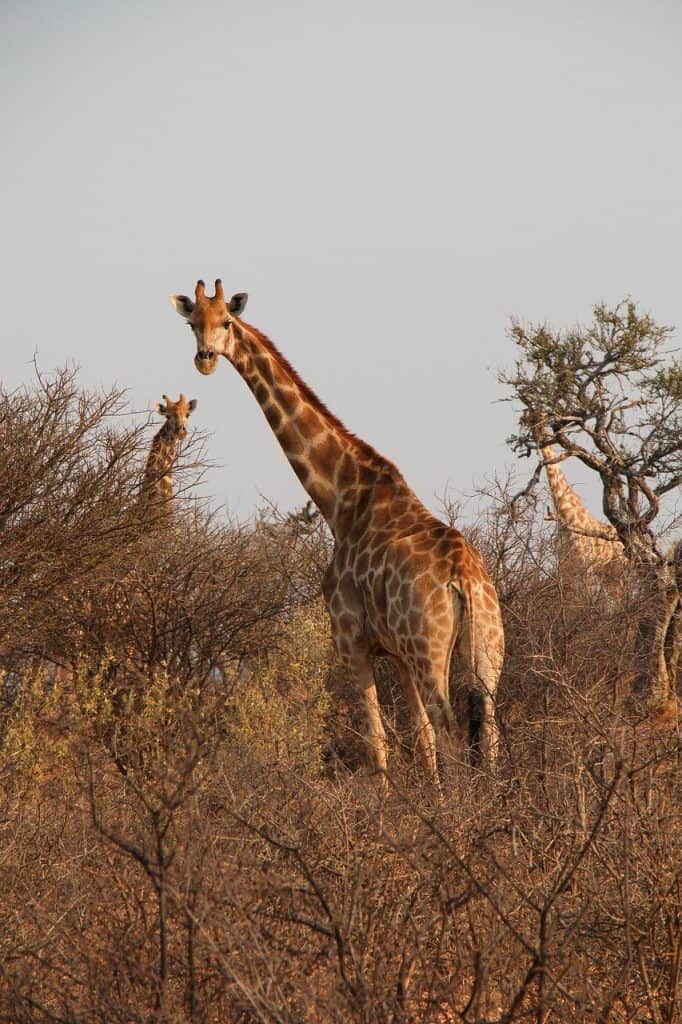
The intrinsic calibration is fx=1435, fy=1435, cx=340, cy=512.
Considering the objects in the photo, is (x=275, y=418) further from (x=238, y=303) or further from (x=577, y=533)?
(x=577, y=533)

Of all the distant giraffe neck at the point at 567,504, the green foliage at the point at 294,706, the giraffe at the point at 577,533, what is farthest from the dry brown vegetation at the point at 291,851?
the distant giraffe neck at the point at 567,504

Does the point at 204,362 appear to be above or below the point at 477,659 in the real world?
above

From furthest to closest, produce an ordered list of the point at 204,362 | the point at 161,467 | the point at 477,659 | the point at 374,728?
the point at 161,467 → the point at 204,362 → the point at 374,728 → the point at 477,659

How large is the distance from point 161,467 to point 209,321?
8.11ft

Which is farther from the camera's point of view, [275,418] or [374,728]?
[275,418]

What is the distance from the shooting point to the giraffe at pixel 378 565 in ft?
25.6

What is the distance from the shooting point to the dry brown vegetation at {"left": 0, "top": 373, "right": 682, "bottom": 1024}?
148 inches

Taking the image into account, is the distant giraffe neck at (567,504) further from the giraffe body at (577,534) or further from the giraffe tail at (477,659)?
the giraffe tail at (477,659)

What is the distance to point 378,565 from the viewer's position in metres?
8.27

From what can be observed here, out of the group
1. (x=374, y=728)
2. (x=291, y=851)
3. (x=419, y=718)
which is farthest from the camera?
(x=374, y=728)

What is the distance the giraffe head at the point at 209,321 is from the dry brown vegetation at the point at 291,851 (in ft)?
2.55

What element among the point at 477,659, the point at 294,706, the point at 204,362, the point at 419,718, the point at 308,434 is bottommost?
the point at 419,718

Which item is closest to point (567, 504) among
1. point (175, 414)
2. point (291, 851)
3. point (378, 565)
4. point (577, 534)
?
point (577, 534)

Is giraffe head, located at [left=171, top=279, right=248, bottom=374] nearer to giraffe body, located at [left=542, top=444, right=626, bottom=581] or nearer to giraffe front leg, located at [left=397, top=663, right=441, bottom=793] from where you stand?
giraffe front leg, located at [left=397, top=663, right=441, bottom=793]
